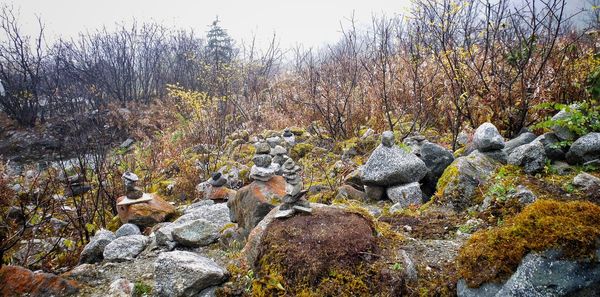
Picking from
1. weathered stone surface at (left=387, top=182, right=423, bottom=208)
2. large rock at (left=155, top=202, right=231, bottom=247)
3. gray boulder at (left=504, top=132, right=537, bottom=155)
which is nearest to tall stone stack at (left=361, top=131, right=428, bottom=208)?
weathered stone surface at (left=387, top=182, right=423, bottom=208)

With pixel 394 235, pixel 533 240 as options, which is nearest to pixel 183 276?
pixel 394 235

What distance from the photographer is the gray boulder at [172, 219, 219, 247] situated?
121 inches

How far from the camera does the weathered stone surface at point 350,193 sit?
152 inches

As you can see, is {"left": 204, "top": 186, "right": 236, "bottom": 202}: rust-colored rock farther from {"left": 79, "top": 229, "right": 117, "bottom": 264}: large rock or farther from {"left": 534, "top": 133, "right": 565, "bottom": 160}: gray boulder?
{"left": 534, "top": 133, "right": 565, "bottom": 160}: gray boulder

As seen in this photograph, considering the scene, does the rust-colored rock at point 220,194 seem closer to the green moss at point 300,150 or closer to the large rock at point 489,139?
the green moss at point 300,150

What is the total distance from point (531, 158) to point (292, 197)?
223cm

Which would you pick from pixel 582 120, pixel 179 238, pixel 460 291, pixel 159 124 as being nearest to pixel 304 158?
pixel 179 238

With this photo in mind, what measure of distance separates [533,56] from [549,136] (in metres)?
1.94

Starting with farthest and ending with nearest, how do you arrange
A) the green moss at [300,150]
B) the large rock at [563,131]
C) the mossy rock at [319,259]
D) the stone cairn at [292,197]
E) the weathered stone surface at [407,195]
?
the green moss at [300,150] < the weathered stone surface at [407,195] < the large rock at [563,131] < the stone cairn at [292,197] < the mossy rock at [319,259]

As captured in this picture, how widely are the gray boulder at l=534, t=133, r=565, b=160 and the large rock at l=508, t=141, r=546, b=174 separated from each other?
0.28ft

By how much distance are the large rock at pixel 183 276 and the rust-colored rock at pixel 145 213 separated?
92.4 inches

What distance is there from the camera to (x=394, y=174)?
142 inches

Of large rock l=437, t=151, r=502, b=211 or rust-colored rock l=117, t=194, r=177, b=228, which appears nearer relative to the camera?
large rock l=437, t=151, r=502, b=211

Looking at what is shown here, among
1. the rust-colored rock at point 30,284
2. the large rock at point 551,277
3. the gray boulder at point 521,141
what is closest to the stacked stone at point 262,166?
the rust-colored rock at point 30,284
